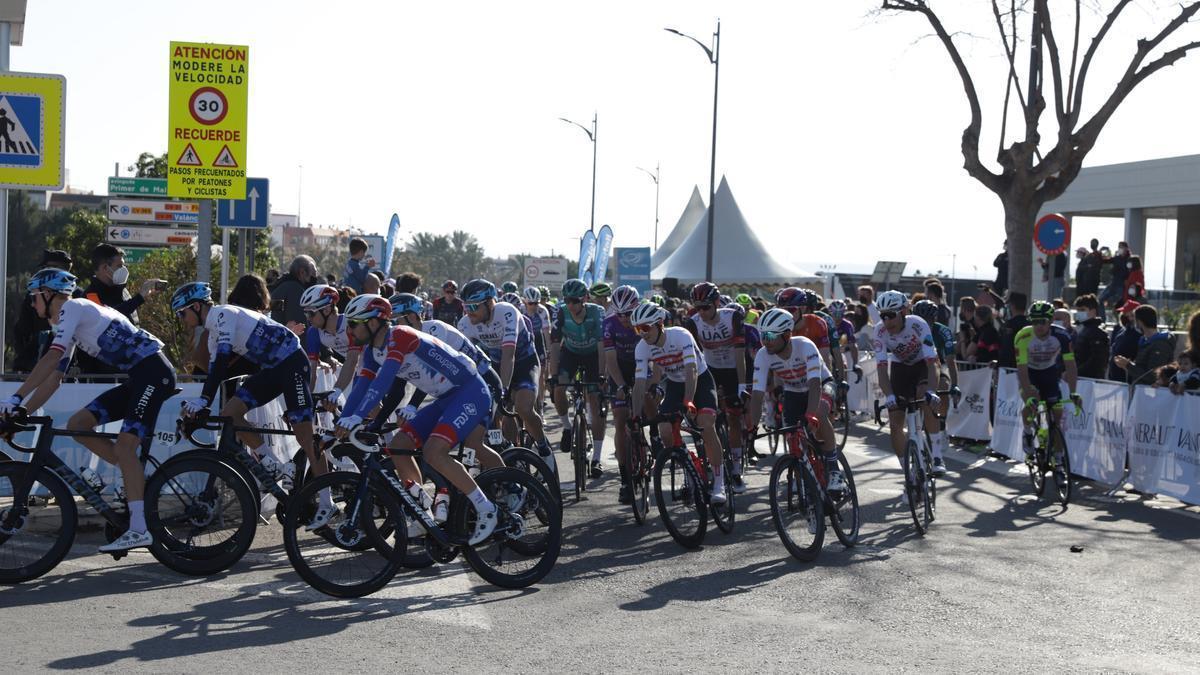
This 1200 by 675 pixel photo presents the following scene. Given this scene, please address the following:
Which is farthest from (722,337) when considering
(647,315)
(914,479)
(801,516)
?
(801,516)

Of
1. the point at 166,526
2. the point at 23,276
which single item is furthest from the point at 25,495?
the point at 23,276

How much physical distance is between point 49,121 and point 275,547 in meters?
4.81

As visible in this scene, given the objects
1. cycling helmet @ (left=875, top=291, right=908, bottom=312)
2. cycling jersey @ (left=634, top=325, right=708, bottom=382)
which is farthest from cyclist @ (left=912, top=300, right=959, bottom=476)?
cycling jersey @ (left=634, top=325, right=708, bottom=382)

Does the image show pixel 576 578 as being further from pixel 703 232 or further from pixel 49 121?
pixel 703 232

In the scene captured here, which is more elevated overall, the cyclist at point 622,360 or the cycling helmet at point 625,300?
the cycling helmet at point 625,300

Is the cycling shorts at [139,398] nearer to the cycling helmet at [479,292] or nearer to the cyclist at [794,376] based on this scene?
the cycling helmet at [479,292]

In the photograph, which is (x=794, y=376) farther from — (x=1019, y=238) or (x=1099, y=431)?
(x=1019, y=238)

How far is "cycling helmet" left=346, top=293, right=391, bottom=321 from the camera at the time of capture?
834 centimetres

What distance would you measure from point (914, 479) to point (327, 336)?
5456mm

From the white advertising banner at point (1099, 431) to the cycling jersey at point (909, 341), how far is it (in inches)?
115

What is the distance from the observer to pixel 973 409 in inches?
730

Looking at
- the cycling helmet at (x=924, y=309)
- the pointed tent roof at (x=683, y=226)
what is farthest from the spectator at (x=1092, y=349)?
the pointed tent roof at (x=683, y=226)

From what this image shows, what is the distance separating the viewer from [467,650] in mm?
6707

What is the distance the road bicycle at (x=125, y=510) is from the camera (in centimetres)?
819
